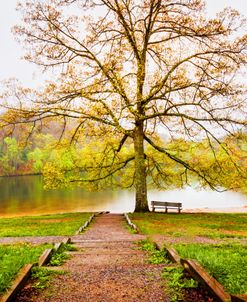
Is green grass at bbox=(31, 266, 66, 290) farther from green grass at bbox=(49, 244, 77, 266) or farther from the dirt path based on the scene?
green grass at bbox=(49, 244, 77, 266)

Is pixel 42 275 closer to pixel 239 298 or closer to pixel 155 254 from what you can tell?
pixel 155 254

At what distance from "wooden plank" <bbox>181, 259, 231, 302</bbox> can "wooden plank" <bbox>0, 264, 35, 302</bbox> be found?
7.59ft

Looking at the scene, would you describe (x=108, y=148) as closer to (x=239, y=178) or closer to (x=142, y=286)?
(x=239, y=178)

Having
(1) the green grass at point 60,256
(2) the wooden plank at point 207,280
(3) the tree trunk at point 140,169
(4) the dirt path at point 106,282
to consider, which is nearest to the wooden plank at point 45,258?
(1) the green grass at point 60,256

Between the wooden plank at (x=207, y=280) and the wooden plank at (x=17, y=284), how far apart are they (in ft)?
7.59

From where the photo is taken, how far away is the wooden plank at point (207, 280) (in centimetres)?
374

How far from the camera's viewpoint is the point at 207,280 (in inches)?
164

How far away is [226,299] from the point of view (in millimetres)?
3627

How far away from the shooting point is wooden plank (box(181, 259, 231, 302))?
3740mm

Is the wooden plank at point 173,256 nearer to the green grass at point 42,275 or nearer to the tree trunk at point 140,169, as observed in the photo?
the green grass at point 42,275

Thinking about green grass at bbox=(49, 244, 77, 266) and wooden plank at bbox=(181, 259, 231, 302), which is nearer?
wooden plank at bbox=(181, 259, 231, 302)

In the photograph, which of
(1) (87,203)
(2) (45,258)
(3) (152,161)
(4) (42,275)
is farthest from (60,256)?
(1) (87,203)

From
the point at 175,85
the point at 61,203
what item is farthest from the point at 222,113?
the point at 61,203

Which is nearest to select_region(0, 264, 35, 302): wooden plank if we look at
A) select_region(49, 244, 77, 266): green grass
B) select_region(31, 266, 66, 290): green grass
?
select_region(31, 266, 66, 290): green grass
